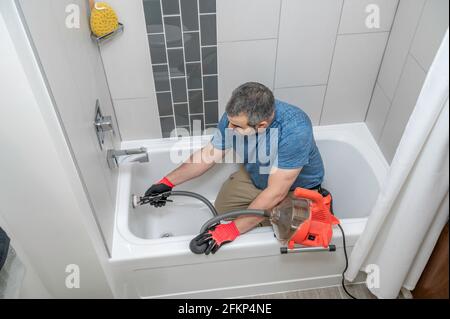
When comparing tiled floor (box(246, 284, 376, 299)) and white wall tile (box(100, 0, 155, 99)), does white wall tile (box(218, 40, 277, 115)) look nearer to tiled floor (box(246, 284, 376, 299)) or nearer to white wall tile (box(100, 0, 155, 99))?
white wall tile (box(100, 0, 155, 99))

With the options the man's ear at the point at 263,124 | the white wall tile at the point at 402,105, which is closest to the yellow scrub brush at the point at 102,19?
the man's ear at the point at 263,124

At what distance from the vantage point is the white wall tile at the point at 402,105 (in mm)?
1674

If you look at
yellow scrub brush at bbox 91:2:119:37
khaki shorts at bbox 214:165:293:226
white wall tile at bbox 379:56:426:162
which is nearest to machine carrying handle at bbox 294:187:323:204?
khaki shorts at bbox 214:165:293:226

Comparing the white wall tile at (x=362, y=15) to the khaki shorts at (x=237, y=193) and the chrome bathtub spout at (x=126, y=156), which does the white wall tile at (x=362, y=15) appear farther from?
the chrome bathtub spout at (x=126, y=156)

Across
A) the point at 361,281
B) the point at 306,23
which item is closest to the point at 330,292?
the point at 361,281

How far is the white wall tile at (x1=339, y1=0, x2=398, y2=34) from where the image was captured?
5.82 ft

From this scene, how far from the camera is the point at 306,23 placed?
181 cm

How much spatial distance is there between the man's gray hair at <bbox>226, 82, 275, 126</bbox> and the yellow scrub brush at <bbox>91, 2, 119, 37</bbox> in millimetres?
589

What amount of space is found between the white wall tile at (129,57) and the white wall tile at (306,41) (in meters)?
0.61

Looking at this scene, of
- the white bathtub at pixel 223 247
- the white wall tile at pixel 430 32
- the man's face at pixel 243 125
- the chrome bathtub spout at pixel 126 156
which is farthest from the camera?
the chrome bathtub spout at pixel 126 156
